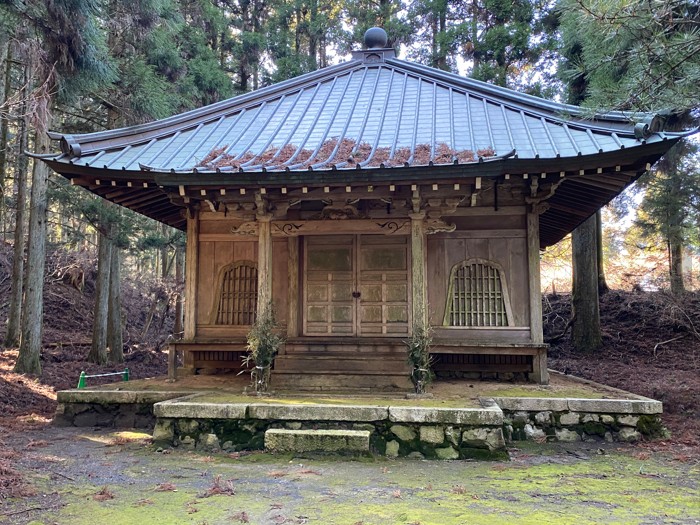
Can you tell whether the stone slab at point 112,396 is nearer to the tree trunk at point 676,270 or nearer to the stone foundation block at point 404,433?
the stone foundation block at point 404,433

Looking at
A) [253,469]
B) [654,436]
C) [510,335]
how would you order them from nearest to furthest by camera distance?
[253,469] → [654,436] → [510,335]

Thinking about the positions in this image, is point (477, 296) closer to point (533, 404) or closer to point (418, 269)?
point (418, 269)

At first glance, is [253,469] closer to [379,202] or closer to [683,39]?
[379,202]

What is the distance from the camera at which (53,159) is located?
7.24m

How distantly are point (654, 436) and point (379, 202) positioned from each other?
16.1ft

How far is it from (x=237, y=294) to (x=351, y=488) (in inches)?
203

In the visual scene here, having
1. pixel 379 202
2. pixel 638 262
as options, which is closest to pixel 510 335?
pixel 379 202

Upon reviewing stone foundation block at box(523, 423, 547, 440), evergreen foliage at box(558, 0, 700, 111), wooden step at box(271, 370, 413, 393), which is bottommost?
stone foundation block at box(523, 423, 547, 440)

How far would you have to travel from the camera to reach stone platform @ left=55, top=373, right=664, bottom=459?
5730 mm

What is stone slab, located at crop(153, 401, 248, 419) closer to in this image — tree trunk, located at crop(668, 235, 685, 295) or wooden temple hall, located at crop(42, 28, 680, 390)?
wooden temple hall, located at crop(42, 28, 680, 390)

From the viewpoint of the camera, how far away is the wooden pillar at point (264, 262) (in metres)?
7.36

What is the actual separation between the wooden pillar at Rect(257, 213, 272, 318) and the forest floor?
10.8 feet

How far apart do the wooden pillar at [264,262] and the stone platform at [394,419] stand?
1.37m

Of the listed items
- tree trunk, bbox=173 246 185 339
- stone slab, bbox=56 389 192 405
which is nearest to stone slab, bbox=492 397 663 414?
stone slab, bbox=56 389 192 405
